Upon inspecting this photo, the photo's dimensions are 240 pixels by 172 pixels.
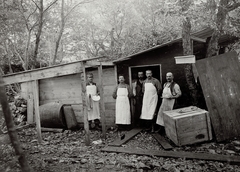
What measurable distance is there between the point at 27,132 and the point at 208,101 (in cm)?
718

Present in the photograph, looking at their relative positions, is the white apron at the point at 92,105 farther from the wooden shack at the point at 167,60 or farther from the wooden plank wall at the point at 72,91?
the wooden shack at the point at 167,60

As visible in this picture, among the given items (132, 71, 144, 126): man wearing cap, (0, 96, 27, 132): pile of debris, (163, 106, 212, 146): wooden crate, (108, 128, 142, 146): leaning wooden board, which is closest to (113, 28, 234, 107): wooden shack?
(132, 71, 144, 126): man wearing cap

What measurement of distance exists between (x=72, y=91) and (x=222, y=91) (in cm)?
618

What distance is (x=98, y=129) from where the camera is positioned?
8.00 meters

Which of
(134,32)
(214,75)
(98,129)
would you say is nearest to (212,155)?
(214,75)

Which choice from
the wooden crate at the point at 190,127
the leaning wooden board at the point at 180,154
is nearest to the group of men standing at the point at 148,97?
the wooden crate at the point at 190,127

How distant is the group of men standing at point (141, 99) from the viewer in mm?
6449

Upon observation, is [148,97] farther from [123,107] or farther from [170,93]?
[123,107]

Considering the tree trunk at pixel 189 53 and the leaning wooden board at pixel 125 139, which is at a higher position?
the tree trunk at pixel 189 53

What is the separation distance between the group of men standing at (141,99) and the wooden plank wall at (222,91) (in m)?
1.01

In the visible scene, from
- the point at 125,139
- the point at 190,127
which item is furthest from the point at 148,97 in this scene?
the point at 190,127

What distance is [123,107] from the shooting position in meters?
7.34

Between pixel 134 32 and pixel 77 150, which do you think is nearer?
pixel 77 150

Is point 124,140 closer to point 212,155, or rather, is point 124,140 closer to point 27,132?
point 212,155
